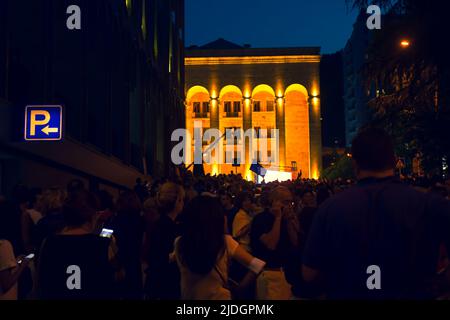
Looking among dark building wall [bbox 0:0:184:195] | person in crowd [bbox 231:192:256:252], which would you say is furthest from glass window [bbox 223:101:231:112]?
person in crowd [bbox 231:192:256:252]

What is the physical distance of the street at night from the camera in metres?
2.96

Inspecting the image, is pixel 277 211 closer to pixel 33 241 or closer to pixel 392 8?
pixel 33 241

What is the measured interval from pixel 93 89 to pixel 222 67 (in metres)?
52.9

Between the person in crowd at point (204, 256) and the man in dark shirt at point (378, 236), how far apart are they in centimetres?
109

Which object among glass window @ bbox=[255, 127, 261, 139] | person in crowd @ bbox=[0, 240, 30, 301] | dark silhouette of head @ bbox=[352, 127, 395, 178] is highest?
glass window @ bbox=[255, 127, 261, 139]

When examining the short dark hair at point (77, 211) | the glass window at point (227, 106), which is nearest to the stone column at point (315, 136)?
the glass window at point (227, 106)

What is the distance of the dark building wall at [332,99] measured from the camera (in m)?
98.7

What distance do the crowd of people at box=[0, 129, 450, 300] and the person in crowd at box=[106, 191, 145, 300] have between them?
1 cm

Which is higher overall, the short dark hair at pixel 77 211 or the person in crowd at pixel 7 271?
the short dark hair at pixel 77 211

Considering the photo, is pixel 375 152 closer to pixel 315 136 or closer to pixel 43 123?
pixel 43 123

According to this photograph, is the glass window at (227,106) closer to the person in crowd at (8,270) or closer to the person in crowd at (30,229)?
the person in crowd at (30,229)

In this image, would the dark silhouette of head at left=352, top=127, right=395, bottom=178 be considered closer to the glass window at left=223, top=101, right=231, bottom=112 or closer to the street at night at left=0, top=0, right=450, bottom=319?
the street at night at left=0, top=0, right=450, bottom=319

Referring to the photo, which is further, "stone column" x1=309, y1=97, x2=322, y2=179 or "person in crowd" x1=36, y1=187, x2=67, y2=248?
"stone column" x1=309, y1=97, x2=322, y2=179
